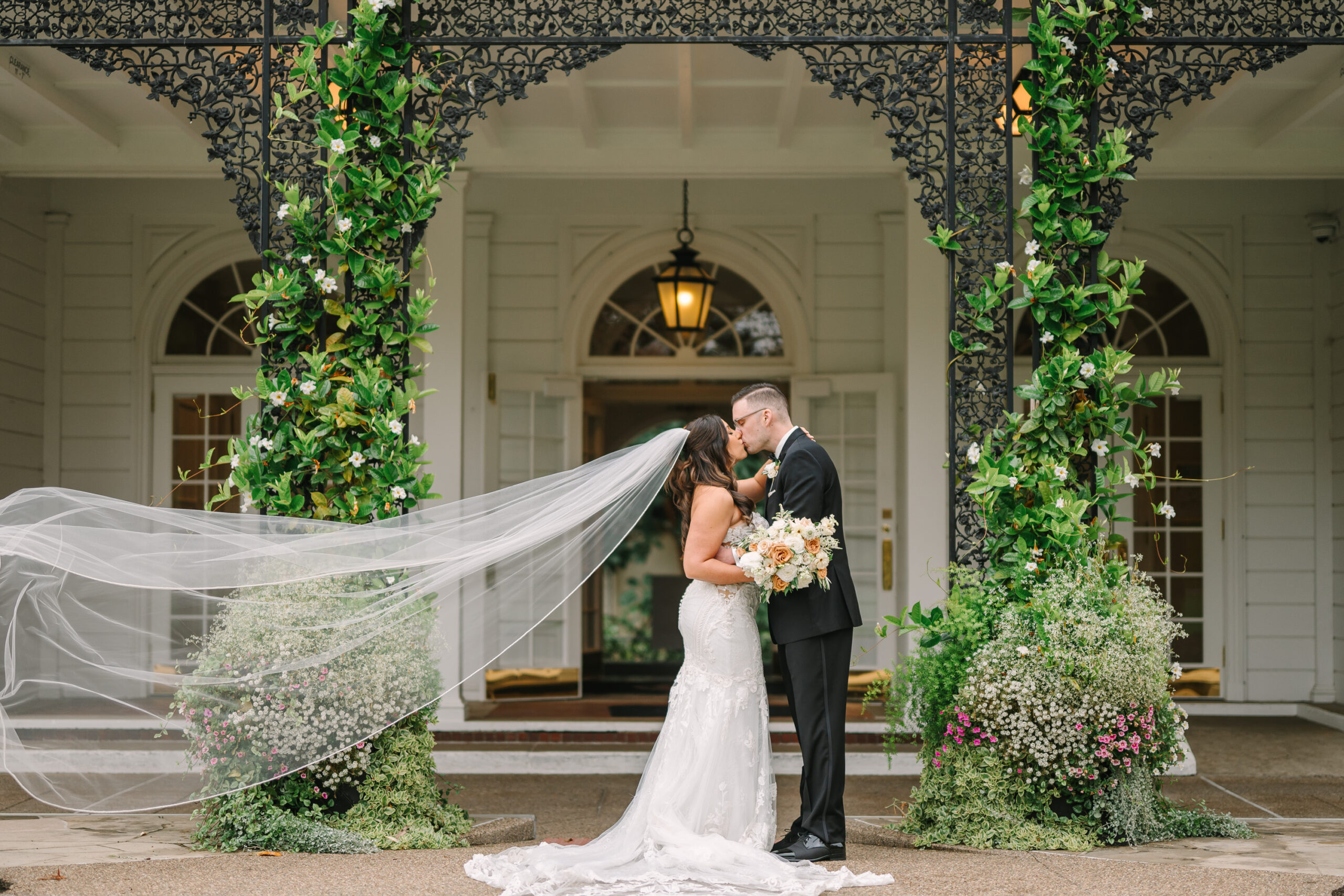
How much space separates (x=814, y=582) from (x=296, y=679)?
2059 millimetres

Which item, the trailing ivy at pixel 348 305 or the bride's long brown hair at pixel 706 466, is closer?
the bride's long brown hair at pixel 706 466

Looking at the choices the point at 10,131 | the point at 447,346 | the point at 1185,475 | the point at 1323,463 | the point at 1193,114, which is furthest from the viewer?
the point at 1185,475

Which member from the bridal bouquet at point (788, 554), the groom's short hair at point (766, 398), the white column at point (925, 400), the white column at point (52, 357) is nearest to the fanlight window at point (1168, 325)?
the white column at point (925, 400)

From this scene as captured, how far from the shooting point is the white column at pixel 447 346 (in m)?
7.34

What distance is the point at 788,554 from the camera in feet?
13.8

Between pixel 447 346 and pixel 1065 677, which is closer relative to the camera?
pixel 1065 677

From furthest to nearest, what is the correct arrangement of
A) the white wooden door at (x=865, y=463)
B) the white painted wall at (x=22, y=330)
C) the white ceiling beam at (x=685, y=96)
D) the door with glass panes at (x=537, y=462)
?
the white wooden door at (x=865, y=463) < the door with glass panes at (x=537, y=462) < the white painted wall at (x=22, y=330) < the white ceiling beam at (x=685, y=96)

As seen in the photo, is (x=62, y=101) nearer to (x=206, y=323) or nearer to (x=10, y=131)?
(x=10, y=131)

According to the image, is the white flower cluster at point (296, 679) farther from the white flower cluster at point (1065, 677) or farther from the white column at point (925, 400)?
the white column at point (925, 400)

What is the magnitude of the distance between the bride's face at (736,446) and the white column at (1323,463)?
601 cm

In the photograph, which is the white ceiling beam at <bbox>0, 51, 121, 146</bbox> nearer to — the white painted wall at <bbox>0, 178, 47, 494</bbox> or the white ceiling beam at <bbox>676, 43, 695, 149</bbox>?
the white painted wall at <bbox>0, 178, 47, 494</bbox>

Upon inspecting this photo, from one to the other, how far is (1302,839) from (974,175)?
3.18 m

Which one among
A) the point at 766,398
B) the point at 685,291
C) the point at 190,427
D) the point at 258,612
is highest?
the point at 685,291

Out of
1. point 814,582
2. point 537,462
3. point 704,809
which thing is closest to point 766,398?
point 814,582
